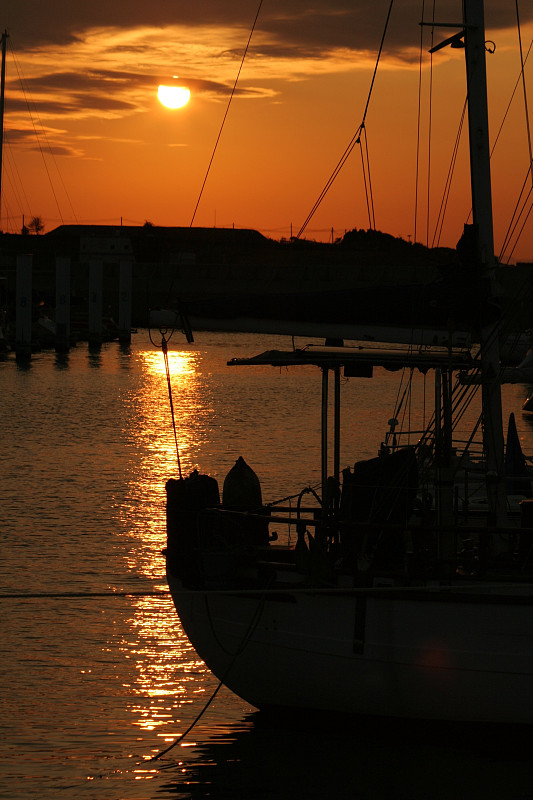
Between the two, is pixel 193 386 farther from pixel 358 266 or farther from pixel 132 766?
pixel 358 266

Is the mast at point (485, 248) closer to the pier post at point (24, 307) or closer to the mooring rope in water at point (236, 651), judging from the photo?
the mooring rope in water at point (236, 651)

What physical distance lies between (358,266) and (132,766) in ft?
439

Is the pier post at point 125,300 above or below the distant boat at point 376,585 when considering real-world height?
above

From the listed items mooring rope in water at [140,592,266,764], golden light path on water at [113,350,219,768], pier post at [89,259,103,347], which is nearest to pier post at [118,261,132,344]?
pier post at [89,259,103,347]

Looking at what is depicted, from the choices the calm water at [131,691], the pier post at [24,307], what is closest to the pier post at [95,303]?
the pier post at [24,307]

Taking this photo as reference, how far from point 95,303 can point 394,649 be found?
76792mm

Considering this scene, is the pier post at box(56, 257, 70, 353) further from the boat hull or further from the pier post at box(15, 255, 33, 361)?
the boat hull

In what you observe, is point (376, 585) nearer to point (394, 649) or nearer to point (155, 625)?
point (394, 649)

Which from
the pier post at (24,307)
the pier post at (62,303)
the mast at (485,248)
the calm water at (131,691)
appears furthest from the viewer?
the pier post at (62,303)

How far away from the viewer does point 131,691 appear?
1447 cm

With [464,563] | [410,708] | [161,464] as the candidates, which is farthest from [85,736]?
[161,464]

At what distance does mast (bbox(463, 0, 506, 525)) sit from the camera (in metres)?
13.1

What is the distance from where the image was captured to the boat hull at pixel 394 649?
1134 centimetres

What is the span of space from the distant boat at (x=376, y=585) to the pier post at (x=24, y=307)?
60.0 metres
